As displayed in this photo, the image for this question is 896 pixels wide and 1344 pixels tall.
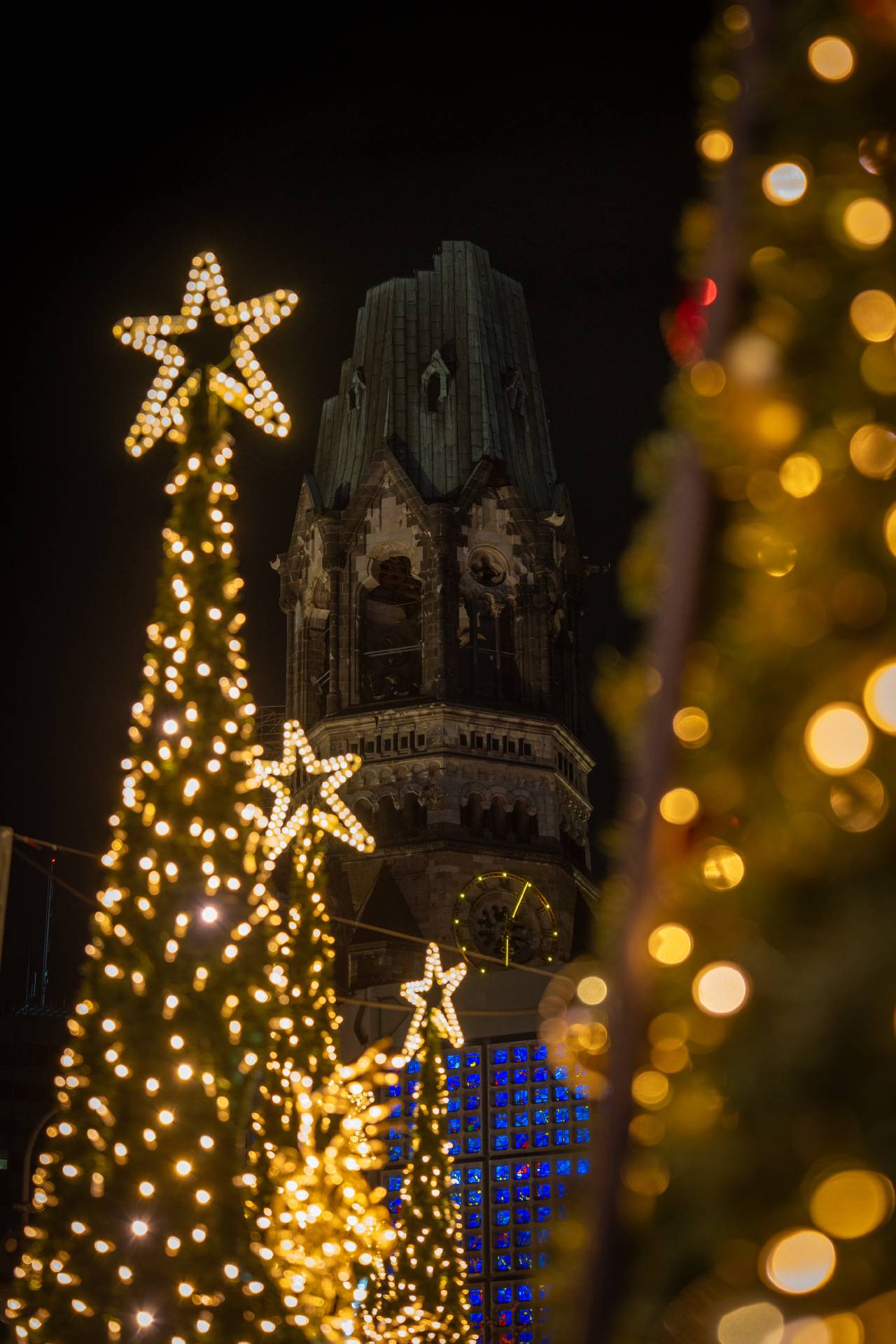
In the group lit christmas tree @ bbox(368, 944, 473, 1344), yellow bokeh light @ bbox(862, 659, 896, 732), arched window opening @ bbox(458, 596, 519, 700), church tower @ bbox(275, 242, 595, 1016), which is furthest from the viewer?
arched window opening @ bbox(458, 596, 519, 700)

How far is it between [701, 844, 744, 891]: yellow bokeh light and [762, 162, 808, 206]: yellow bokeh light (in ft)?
4.86

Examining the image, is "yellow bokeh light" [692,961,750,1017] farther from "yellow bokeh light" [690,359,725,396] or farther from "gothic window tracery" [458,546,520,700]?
"gothic window tracery" [458,546,520,700]

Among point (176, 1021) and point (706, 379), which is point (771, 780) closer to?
point (706, 379)

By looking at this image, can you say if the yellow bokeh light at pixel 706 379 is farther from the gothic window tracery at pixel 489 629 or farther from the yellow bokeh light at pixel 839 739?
the gothic window tracery at pixel 489 629

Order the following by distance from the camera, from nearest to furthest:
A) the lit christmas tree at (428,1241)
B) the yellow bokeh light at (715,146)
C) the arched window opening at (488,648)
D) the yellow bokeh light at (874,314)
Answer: the yellow bokeh light at (874,314) → the yellow bokeh light at (715,146) → the lit christmas tree at (428,1241) → the arched window opening at (488,648)

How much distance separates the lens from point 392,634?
159 ft

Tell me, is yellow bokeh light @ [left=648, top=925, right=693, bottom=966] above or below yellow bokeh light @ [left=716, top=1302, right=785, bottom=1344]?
above

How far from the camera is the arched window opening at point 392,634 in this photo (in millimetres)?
47344

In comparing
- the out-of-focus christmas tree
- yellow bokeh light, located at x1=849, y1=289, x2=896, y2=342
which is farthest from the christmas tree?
yellow bokeh light, located at x1=849, y1=289, x2=896, y2=342

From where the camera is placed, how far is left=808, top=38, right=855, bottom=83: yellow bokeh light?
11.9ft

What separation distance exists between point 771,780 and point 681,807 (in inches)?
9.1

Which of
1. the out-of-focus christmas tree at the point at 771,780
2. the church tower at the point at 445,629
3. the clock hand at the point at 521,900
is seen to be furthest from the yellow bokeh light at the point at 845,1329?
the clock hand at the point at 521,900

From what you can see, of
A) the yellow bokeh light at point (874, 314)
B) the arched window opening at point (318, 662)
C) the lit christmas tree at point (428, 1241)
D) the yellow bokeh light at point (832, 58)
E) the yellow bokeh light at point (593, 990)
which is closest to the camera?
the yellow bokeh light at point (874, 314)

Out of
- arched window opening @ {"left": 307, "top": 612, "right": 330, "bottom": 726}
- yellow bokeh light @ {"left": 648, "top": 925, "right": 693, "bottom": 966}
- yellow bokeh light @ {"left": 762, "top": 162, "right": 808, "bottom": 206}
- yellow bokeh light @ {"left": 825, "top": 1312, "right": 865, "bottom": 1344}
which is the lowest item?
yellow bokeh light @ {"left": 825, "top": 1312, "right": 865, "bottom": 1344}
